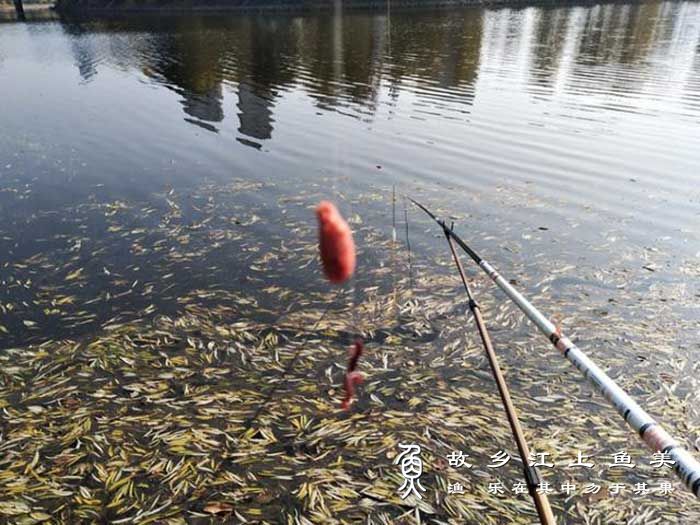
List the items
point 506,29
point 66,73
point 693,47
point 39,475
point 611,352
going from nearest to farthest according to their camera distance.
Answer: point 39,475
point 611,352
point 66,73
point 693,47
point 506,29

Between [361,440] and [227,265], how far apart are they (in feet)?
17.1

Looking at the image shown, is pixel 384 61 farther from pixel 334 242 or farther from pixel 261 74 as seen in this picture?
pixel 334 242

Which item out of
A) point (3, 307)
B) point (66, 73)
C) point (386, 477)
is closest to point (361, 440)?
point (386, 477)

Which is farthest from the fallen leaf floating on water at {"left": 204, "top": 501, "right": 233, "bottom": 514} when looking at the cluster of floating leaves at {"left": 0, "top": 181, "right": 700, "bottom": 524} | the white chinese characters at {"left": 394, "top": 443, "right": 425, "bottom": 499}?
the white chinese characters at {"left": 394, "top": 443, "right": 425, "bottom": 499}

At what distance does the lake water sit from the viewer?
343 inches

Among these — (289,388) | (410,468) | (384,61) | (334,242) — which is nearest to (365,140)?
(289,388)

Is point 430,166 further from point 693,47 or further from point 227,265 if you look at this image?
point 693,47

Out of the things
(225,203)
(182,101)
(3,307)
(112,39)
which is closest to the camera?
(3,307)

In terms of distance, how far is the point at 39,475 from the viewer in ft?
17.7

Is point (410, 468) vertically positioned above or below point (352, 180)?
below

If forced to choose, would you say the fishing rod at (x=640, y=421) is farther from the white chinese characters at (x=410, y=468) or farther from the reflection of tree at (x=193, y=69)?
the reflection of tree at (x=193, y=69)

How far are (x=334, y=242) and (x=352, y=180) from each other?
1204cm

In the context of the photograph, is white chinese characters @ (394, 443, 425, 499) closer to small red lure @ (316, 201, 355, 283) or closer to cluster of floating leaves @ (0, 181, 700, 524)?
cluster of floating leaves @ (0, 181, 700, 524)

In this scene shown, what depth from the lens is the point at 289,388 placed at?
22.3 ft
